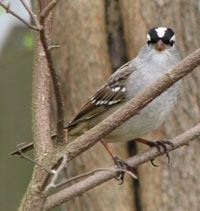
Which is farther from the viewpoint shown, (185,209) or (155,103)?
(185,209)

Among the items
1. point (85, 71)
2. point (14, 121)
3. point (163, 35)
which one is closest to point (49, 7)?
point (163, 35)

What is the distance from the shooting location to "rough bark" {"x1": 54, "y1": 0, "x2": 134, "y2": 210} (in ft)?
18.1

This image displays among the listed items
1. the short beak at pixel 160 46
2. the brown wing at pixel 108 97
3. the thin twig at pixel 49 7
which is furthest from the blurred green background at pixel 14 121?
the thin twig at pixel 49 7

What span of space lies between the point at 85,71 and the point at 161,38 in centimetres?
125

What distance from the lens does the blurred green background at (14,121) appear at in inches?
306

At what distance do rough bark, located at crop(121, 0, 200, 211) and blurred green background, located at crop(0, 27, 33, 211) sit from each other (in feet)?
7.94

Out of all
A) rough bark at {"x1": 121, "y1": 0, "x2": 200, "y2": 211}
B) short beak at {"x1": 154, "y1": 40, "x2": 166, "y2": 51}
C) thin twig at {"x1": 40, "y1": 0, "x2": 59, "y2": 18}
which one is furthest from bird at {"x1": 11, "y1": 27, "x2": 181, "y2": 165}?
thin twig at {"x1": 40, "y1": 0, "x2": 59, "y2": 18}

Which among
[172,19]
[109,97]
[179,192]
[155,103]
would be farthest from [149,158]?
[172,19]

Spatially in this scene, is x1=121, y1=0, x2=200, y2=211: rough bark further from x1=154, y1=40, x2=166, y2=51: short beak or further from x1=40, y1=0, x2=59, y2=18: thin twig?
x1=40, y1=0, x2=59, y2=18: thin twig

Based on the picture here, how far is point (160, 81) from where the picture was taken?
312 cm

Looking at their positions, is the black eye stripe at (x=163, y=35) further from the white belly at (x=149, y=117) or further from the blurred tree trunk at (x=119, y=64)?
the blurred tree trunk at (x=119, y=64)

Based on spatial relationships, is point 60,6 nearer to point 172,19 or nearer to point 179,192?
point 172,19

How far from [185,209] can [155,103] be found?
4.55 feet

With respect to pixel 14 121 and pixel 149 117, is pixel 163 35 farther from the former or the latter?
pixel 14 121
